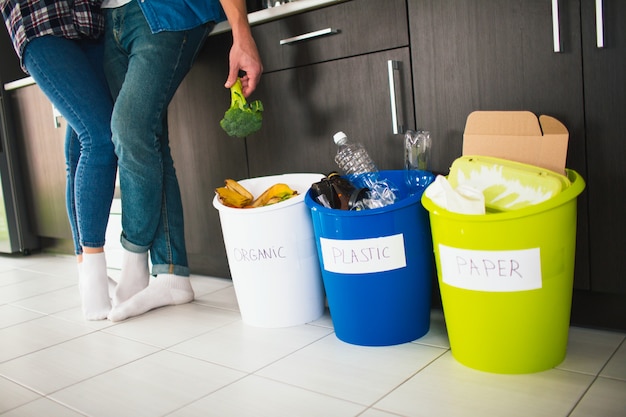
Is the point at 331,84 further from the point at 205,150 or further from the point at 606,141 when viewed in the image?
the point at 606,141

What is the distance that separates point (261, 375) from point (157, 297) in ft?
2.13

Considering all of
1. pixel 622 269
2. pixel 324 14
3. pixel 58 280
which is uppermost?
pixel 324 14

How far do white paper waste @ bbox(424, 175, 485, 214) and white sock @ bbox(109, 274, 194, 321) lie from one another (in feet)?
3.21

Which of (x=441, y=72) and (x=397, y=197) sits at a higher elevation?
(x=441, y=72)

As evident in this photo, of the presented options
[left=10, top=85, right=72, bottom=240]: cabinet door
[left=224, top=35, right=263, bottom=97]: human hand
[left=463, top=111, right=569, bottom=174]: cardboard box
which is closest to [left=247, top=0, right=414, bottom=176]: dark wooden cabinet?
[left=224, top=35, right=263, bottom=97]: human hand

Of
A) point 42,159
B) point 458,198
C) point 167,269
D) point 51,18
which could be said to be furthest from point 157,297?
point 42,159

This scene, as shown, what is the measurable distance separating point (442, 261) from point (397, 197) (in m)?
0.32

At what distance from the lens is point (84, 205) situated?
1816 mm

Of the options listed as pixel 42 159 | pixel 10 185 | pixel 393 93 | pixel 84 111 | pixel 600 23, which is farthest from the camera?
pixel 10 185

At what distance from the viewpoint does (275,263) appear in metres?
1.58

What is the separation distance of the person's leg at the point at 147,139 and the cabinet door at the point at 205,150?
0.18 m

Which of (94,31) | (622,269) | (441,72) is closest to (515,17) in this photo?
(441,72)

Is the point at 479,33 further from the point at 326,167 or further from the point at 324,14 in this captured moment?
the point at 326,167

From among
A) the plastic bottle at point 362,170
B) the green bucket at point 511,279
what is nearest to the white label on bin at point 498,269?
the green bucket at point 511,279
